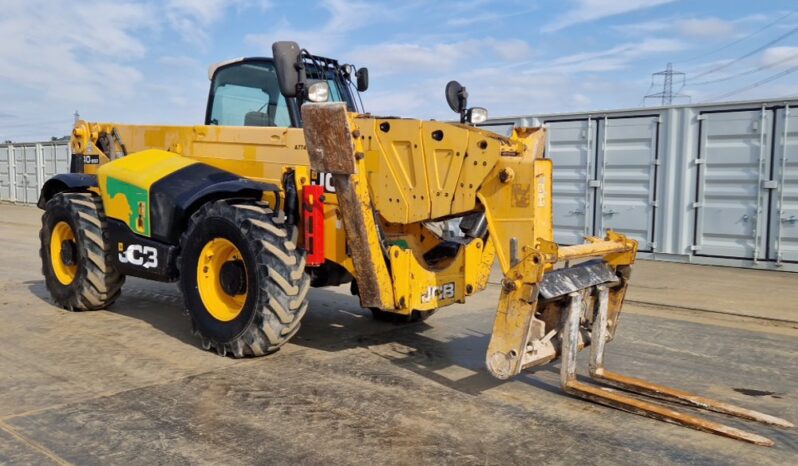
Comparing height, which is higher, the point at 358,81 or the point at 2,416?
the point at 358,81

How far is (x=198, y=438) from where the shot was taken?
378 centimetres

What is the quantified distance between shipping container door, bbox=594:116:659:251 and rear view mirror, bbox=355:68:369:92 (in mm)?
6307

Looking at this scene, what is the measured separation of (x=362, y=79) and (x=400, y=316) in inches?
92.0

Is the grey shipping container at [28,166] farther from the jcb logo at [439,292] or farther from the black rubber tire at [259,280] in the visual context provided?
the jcb logo at [439,292]

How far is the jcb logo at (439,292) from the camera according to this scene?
16.7 feet

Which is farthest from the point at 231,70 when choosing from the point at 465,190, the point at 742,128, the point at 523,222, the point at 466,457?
the point at 742,128

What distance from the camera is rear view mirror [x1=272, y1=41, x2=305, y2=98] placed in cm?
507

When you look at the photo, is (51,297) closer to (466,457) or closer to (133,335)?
(133,335)

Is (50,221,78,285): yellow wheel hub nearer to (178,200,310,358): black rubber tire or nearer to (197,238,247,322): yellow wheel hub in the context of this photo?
(197,238,247,322): yellow wheel hub

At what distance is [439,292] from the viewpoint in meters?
5.20

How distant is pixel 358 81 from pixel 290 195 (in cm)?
191

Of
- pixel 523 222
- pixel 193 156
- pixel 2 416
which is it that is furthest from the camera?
pixel 193 156

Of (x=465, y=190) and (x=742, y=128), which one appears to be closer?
(x=465, y=190)

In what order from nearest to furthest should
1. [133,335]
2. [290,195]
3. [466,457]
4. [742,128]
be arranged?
[466,457] → [290,195] → [133,335] → [742,128]
